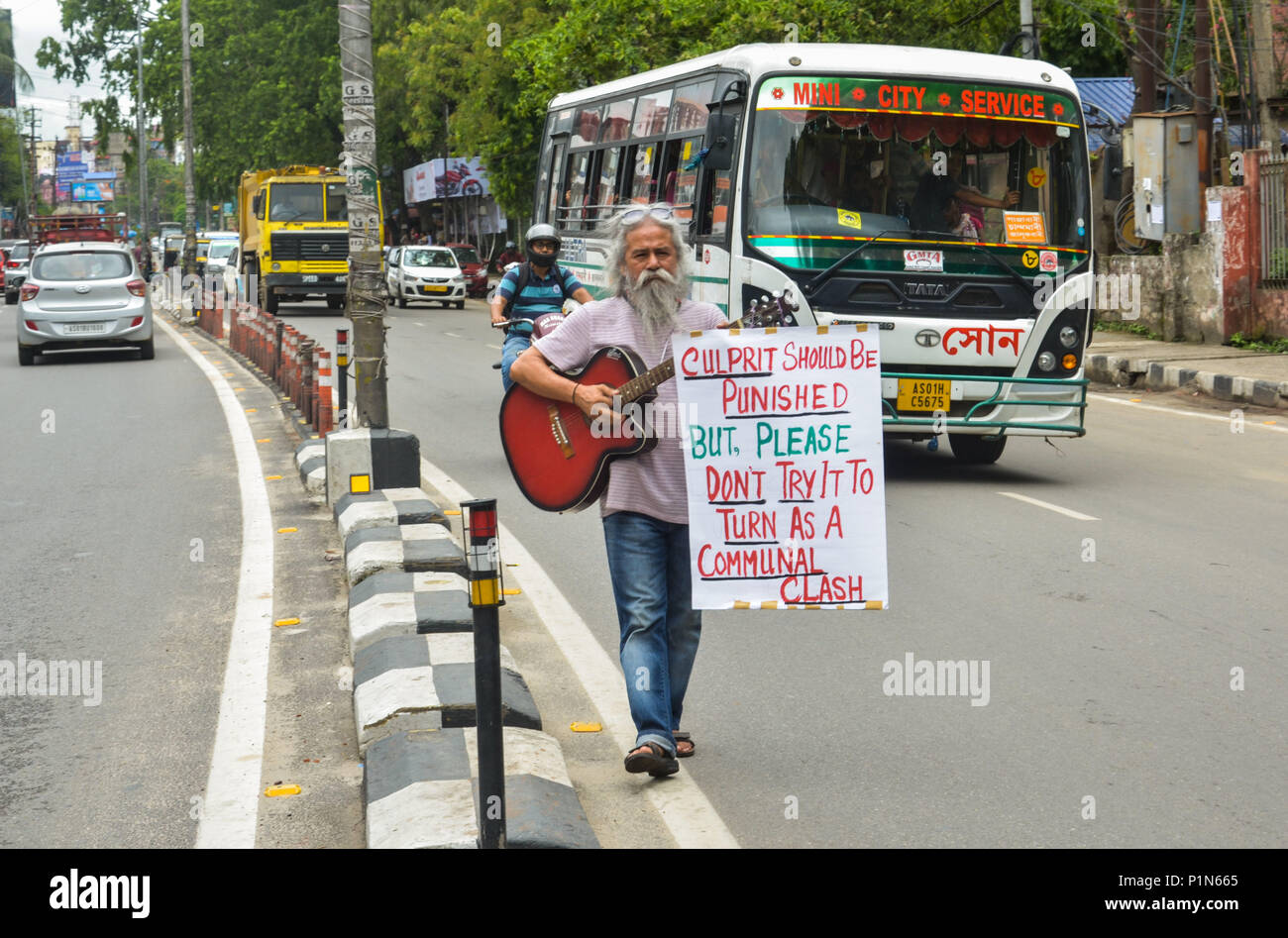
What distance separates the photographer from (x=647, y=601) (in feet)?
→ 16.9

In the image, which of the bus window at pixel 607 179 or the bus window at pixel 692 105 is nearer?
the bus window at pixel 692 105

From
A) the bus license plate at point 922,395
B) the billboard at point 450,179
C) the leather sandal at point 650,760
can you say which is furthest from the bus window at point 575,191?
the billboard at point 450,179

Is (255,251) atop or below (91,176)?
below

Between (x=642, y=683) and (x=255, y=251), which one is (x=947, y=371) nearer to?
(x=642, y=683)

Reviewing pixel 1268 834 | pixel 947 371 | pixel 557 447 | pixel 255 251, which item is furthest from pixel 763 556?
pixel 255 251

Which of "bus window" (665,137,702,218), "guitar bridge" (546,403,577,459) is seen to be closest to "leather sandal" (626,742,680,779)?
"guitar bridge" (546,403,577,459)

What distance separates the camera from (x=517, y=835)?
4.38 m

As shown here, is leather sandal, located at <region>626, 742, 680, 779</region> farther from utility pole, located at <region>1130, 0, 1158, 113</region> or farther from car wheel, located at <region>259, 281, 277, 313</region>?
car wheel, located at <region>259, 281, 277, 313</region>

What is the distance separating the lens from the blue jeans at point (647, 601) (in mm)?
5145

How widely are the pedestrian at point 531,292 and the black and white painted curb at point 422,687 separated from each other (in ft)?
17.2

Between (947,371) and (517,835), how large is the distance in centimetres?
758

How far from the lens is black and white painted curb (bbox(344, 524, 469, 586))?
7.73 m

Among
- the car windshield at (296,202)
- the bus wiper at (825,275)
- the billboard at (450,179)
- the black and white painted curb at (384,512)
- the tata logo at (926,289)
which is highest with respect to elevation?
the billboard at (450,179)

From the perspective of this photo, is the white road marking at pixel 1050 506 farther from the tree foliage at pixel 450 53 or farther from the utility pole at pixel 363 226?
the tree foliage at pixel 450 53
